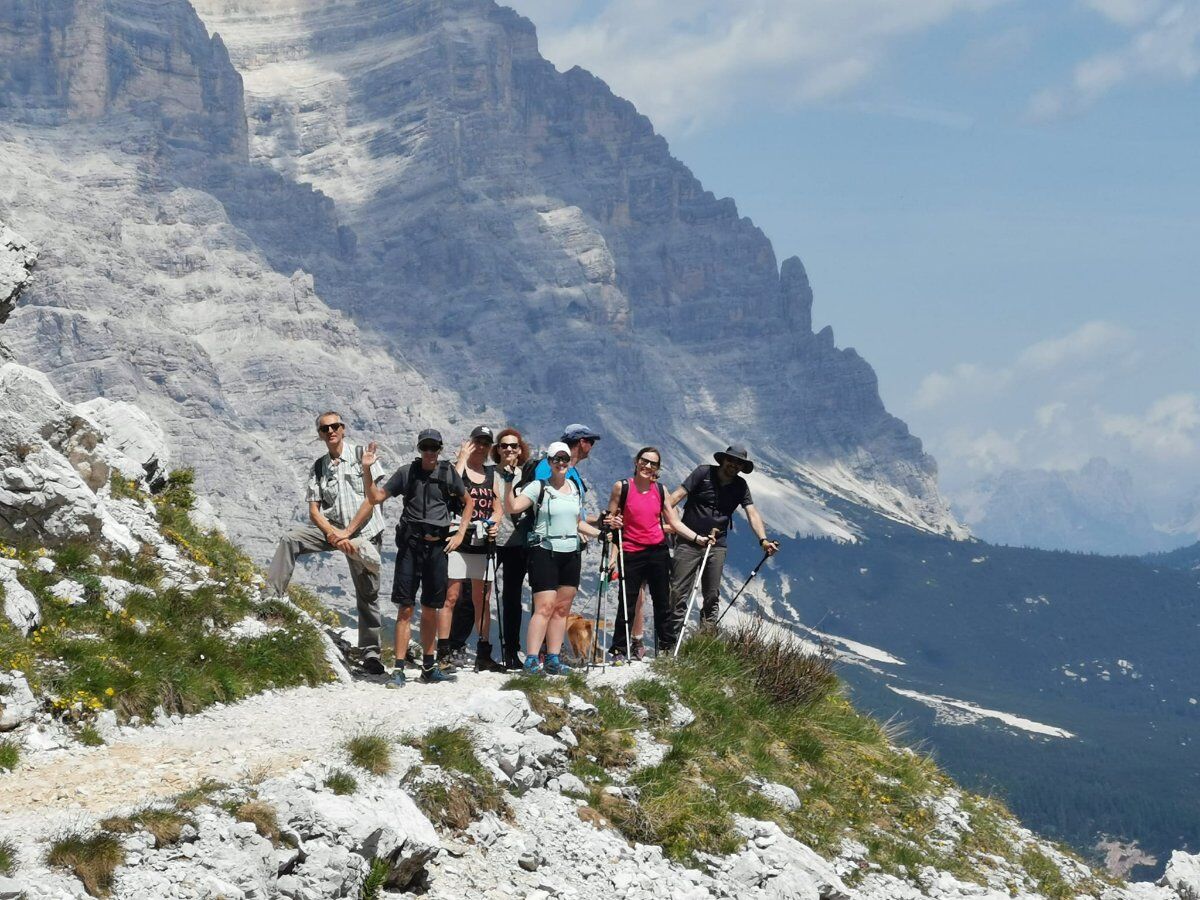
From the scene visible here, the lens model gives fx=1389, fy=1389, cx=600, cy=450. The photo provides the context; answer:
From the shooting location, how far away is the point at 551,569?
1855 cm

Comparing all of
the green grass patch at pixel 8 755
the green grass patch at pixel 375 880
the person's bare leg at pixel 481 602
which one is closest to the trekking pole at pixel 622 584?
the person's bare leg at pixel 481 602

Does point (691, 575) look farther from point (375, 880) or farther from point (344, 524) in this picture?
point (375, 880)

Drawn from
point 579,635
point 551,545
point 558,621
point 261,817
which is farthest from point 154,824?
point 579,635

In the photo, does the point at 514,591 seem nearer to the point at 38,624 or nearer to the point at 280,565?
the point at 280,565

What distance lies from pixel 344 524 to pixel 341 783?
6611 millimetres

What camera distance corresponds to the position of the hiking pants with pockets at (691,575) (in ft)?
69.5

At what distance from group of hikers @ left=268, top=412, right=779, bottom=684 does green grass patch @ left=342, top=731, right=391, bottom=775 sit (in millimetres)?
4233

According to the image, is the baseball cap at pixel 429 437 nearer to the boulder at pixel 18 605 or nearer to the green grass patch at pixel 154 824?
the boulder at pixel 18 605

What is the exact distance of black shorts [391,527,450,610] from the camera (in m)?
18.2

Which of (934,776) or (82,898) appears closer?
(82,898)

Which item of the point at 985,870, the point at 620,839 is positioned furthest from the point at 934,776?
the point at 620,839

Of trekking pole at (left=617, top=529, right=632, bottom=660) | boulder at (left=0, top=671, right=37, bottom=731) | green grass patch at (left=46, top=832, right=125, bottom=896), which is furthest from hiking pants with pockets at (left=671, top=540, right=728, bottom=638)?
green grass patch at (left=46, top=832, right=125, bottom=896)

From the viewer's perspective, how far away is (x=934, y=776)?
2156 cm

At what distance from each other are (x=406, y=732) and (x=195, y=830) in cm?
355
